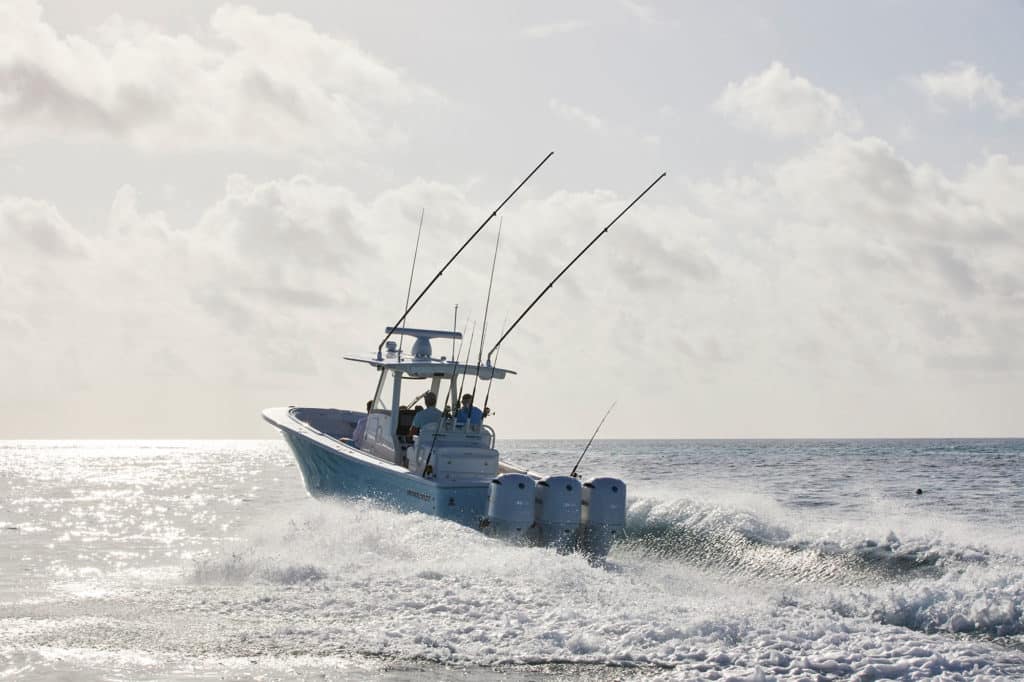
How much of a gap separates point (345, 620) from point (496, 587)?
1.62m

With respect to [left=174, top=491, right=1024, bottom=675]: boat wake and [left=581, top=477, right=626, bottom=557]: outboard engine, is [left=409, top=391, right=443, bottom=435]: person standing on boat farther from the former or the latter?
[left=581, top=477, right=626, bottom=557]: outboard engine

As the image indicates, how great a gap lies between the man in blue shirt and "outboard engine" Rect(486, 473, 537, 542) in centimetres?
262

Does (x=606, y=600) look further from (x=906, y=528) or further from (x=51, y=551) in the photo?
(x=51, y=551)

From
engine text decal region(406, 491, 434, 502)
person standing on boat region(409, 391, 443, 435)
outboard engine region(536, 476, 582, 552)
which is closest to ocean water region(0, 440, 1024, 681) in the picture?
engine text decal region(406, 491, 434, 502)

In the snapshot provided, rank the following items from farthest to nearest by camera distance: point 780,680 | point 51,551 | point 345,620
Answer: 1. point 51,551
2. point 345,620
3. point 780,680

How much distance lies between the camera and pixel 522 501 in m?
12.9

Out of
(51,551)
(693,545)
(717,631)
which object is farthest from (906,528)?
(51,551)

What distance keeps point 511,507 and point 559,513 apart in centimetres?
68

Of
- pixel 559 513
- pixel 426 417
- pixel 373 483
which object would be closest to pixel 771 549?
pixel 559 513

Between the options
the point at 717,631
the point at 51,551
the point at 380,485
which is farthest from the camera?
the point at 51,551

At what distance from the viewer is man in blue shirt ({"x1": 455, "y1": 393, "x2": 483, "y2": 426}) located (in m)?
15.5

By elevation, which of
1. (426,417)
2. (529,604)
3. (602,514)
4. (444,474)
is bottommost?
(529,604)

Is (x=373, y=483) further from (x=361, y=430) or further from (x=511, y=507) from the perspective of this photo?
(x=511, y=507)

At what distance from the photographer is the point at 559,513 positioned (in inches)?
513
